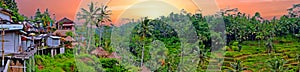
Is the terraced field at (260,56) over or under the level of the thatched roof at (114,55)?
under

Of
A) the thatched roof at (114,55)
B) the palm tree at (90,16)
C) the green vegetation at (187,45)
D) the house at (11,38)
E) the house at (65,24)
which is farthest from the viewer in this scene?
the house at (65,24)

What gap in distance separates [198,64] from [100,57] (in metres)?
4.14

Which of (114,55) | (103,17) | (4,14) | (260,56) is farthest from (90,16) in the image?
(260,56)

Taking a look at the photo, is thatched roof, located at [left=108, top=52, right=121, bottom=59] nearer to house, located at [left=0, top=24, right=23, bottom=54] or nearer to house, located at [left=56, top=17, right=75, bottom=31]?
house, located at [left=56, top=17, right=75, bottom=31]

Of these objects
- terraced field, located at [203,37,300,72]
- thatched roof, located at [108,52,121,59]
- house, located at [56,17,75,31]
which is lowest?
terraced field, located at [203,37,300,72]

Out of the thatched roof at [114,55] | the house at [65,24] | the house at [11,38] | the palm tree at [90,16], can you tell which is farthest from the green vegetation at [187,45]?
the house at [65,24]

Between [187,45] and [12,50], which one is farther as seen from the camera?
[187,45]

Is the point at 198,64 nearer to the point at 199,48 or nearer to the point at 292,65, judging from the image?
the point at 199,48

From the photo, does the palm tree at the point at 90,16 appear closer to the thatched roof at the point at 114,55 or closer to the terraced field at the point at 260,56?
the thatched roof at the point at 114,55

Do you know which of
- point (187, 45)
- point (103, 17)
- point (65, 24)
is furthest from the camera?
point (65, 24)

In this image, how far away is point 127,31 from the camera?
15.4m

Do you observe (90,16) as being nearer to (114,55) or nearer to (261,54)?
(114,55)

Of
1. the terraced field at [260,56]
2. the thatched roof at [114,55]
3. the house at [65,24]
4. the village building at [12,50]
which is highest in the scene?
the house at [65,24]

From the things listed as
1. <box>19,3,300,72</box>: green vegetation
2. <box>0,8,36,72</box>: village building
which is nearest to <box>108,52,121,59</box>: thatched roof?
<box>19,3,300,72</box>: green vegetation
